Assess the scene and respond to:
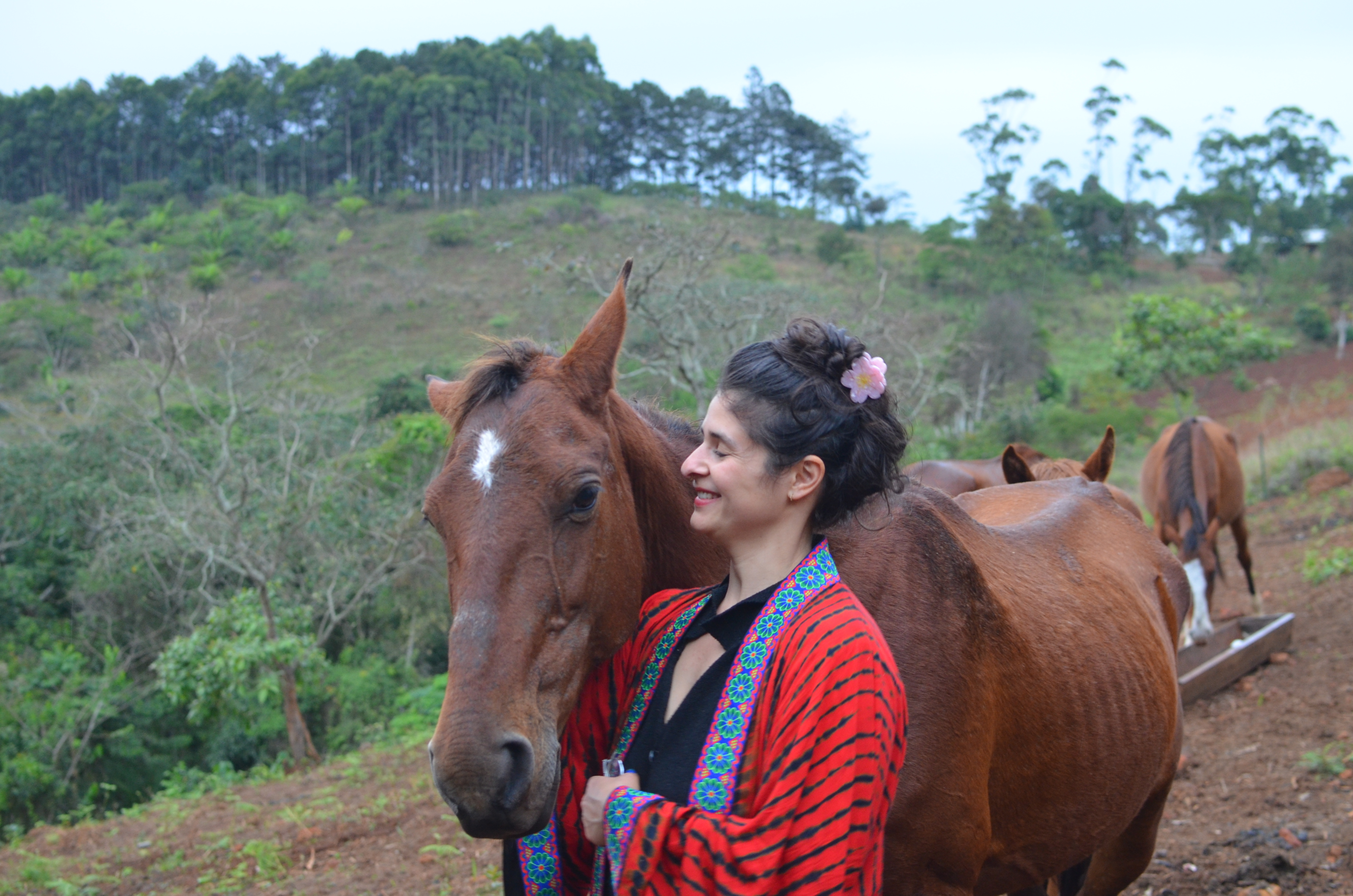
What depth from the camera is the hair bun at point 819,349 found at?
179 centimetres

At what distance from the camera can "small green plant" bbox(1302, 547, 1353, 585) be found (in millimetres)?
9766

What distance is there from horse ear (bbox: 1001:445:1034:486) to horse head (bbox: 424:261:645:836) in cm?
292

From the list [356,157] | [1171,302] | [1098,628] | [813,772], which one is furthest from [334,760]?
[356,157]

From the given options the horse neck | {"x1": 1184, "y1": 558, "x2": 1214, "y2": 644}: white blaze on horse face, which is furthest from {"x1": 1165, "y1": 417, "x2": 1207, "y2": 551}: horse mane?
the horse neck

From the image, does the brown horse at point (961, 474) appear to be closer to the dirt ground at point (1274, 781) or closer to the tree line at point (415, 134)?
the dirt ground at point (1274, 781)

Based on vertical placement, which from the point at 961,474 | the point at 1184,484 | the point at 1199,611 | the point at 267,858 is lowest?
the point at 267,858

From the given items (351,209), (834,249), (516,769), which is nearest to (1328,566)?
(516,769)

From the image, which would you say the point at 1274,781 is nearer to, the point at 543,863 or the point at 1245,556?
the point at 543,863

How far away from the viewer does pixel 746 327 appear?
15102 millimetres

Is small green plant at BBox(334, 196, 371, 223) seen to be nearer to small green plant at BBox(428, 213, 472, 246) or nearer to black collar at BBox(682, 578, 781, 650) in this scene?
small green plant at BBox(428, 213, 472, 246)

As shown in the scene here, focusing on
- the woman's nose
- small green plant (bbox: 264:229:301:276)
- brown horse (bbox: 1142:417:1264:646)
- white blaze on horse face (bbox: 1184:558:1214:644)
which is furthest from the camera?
small green plant (bbox: 264:229:301:276)

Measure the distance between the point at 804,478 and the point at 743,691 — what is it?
418 mm

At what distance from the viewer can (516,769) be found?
160cm

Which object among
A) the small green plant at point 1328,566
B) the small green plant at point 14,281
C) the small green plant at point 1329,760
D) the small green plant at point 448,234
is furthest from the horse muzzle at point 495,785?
the small green plant at point 448,234
